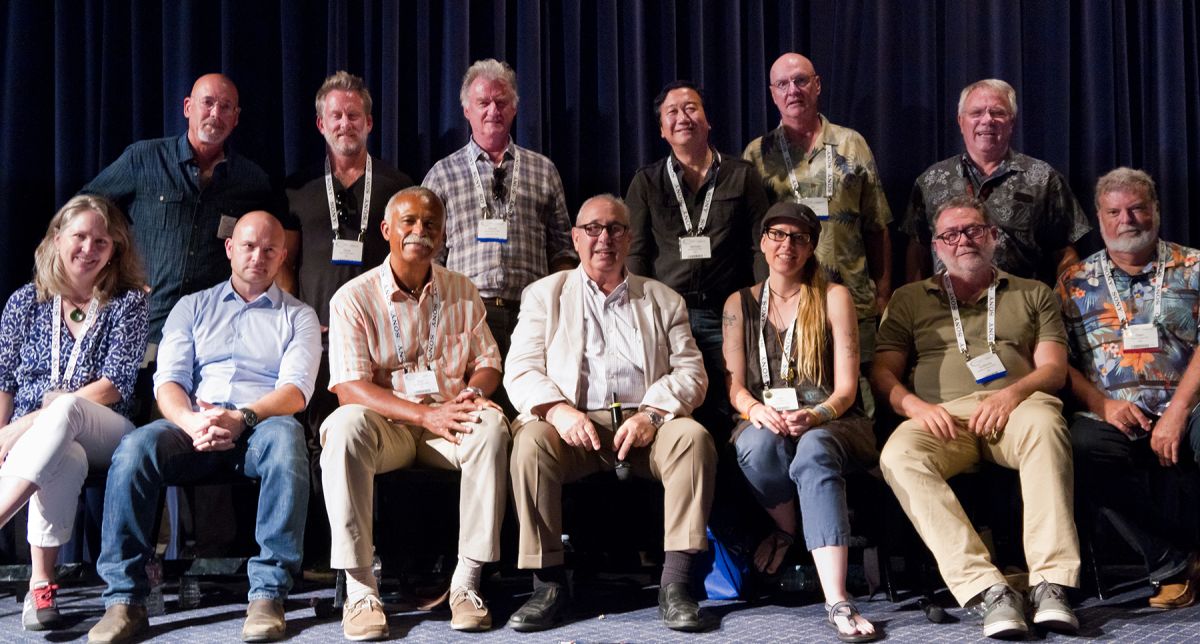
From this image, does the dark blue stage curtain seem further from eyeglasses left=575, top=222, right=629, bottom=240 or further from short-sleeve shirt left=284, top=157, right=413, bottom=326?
eyeglasses left=575, top=222, right=629, bottom=240

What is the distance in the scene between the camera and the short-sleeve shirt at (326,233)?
414cm

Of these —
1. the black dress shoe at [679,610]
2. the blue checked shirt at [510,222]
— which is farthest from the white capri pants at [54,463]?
the black dress shoe at [679,610]

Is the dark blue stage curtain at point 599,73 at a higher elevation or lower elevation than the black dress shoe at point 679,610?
higher

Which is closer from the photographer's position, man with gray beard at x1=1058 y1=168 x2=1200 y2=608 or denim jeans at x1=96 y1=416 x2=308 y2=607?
denim jeans at x1=96 y1=416 x2=308 y2=607

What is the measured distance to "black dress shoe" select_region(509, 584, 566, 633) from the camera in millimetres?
3117

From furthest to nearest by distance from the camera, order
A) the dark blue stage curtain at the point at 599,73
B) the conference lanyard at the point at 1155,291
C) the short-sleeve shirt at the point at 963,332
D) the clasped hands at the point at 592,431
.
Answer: the dark blue stage curtain at the point at 599,73, the conference lanyard at the point at 1155,291, the short-sleeve shirt at the point at 963,332, the clasped hands at the point at 592,431

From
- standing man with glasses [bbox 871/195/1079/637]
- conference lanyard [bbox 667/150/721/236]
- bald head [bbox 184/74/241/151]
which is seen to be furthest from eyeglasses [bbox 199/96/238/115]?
standing man with glasses [bbox 871/195/1079/637]

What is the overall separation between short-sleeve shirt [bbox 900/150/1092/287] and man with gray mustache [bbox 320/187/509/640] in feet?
6.20

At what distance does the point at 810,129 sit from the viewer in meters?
4.33

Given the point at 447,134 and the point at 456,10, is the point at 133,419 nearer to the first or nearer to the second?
the point at 447,134

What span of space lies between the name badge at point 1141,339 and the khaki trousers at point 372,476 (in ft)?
7.12

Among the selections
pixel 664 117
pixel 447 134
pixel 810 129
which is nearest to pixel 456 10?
pixel 447 134

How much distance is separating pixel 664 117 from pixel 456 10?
1202mm

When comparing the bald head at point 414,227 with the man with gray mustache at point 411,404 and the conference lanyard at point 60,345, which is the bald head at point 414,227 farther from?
the conference lanyard at point 60,345
